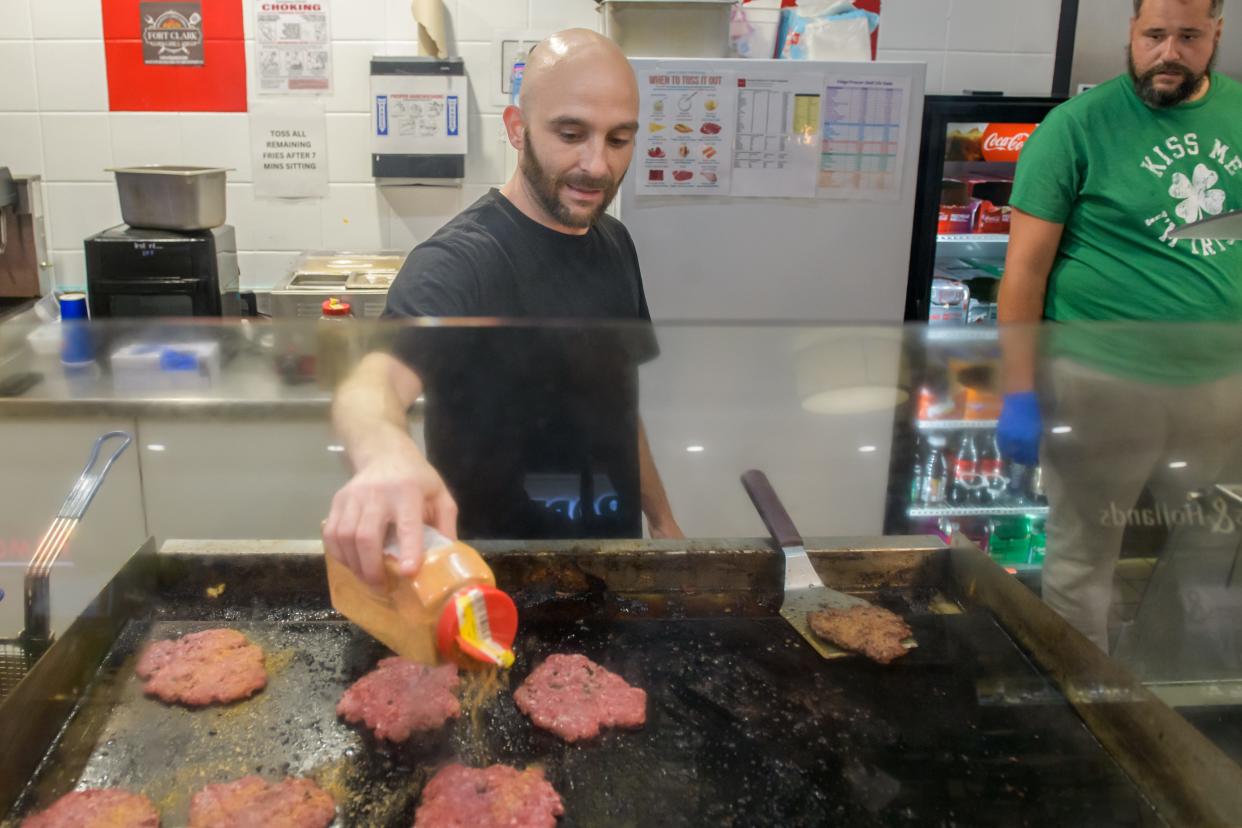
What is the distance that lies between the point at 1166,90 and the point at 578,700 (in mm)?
1951

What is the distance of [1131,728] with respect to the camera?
1266 millimetres

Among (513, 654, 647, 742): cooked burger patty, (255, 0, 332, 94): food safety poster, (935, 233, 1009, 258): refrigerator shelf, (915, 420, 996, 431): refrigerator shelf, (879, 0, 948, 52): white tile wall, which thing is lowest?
(513, 654, 647, 742): cooked burger patty

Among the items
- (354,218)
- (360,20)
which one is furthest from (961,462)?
(360,20)

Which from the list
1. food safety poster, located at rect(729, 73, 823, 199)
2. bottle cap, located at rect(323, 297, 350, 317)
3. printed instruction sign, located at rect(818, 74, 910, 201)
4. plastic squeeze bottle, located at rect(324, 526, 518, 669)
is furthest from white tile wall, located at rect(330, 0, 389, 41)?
plastic squeeze bottle, located at rect(324, 526, 518, 669)

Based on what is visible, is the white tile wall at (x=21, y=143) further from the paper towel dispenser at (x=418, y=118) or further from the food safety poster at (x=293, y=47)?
the paper towel dispenser at (x=418, y=118)

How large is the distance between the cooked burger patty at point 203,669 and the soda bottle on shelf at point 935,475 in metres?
1.02

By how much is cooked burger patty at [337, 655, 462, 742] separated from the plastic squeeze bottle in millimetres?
277

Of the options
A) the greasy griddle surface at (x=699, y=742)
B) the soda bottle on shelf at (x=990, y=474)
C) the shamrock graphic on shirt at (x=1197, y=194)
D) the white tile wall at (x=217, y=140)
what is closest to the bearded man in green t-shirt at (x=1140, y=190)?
the shamrock graphic on shirt at (x=1197, y=194)

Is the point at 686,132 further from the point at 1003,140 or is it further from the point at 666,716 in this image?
the point at 666,716

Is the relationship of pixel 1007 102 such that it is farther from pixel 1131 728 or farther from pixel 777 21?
pixel 1131 728

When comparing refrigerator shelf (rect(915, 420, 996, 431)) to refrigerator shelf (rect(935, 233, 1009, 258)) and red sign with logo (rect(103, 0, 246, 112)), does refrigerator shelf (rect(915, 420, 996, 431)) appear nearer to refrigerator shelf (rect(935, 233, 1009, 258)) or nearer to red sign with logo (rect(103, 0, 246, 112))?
refrigerator shelf (rect(935, 233, 1009, 258))

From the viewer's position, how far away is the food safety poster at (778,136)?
9.39 feet

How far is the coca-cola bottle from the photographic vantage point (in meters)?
1.53

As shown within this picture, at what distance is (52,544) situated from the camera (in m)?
1.36
